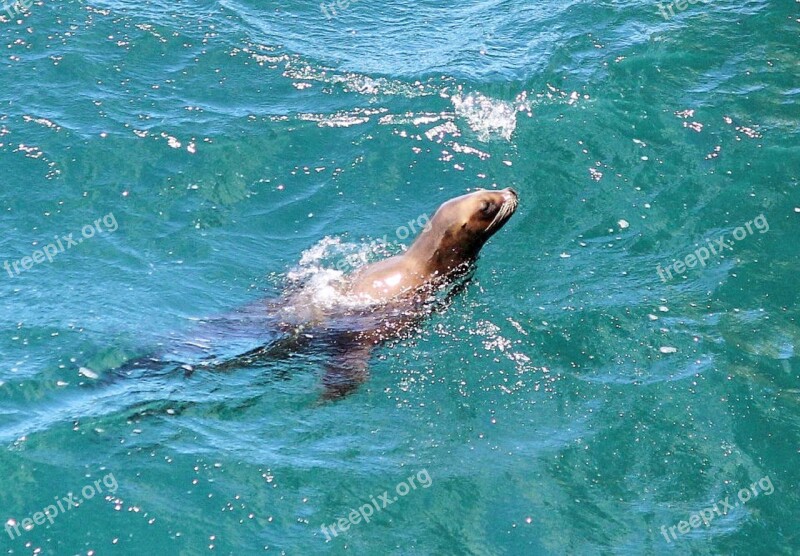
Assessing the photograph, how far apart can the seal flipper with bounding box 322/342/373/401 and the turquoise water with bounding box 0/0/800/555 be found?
0.46 feet

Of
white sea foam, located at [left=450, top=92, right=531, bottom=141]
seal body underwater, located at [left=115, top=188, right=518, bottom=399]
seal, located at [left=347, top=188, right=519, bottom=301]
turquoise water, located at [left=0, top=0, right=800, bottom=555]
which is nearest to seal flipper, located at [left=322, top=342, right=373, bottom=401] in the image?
seal body underwater, located at [left=115, top=188, right=518, bottom=399]

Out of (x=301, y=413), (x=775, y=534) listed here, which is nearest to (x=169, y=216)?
(x=301, y=413)

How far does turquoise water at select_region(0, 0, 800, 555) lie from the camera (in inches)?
322

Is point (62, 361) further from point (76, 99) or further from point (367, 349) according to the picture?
point (76, 99)

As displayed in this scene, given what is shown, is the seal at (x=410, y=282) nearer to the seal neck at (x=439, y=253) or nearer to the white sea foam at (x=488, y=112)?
the seal neck at (x=439, y=253)

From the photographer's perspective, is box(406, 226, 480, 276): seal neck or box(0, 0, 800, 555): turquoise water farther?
box(406, 226, 480, 276): seal neck

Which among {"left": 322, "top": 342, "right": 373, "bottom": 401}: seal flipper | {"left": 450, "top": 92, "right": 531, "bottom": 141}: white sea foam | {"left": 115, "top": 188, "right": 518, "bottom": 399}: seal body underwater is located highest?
{"left": 450, "top": 92, "right": 531, "bottom": 141}: white sea foam

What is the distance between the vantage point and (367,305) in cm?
986

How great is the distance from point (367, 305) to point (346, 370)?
86 cm

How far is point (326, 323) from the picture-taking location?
32.0 ft

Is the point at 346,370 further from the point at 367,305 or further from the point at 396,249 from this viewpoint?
the point at 396,249

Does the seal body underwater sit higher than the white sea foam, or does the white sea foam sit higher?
the white sea foam

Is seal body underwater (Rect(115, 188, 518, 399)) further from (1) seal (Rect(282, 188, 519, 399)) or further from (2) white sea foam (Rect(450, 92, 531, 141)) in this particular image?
(2) white sea foam (Rect(450, 92, 531, 141))

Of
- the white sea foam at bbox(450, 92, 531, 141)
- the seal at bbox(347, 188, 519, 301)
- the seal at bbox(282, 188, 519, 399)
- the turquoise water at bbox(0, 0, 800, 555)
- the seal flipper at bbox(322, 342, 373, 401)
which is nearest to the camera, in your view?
the turquoise water at bbox(0, 0, 800, 555)
